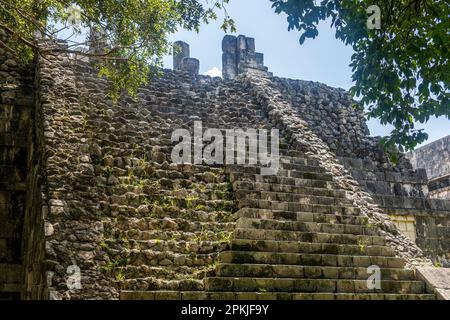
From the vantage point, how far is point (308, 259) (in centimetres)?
815

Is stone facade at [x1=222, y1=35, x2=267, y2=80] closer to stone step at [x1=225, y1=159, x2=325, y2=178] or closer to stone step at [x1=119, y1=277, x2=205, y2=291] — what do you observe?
stone step at [x1=225, y1=159, x2=325, y2=178]

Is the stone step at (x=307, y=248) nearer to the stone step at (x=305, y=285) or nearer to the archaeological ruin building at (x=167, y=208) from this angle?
the archaeological ruin building at (x=167, y=208)

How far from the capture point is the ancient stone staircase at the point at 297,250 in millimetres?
7469

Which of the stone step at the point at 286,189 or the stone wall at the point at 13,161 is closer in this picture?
the stone step at the point at 286,189

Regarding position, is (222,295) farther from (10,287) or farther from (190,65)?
(190,65)

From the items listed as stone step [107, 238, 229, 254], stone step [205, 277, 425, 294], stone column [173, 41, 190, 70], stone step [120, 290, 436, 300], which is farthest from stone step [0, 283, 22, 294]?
stone column [173, 41, 190, 70]

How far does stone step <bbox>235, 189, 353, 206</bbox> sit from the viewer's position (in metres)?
9.25

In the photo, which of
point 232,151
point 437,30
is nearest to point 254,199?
point 232,151

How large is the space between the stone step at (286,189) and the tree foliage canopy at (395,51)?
2.28 metres

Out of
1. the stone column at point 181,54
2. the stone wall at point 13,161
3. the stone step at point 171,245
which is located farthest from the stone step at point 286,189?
the stone column at point 181,54

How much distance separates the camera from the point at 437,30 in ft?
21.8

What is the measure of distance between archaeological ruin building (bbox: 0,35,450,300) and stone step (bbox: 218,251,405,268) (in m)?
0.02

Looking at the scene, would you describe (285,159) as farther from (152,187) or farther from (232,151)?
(152,187)
